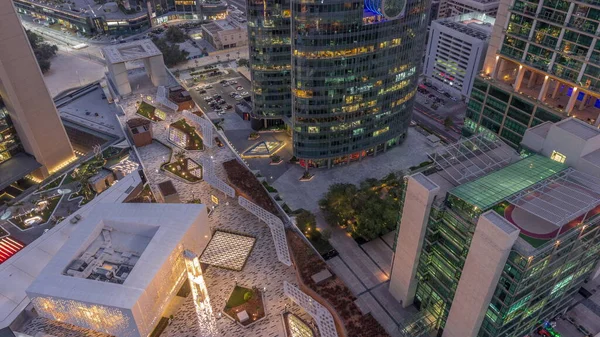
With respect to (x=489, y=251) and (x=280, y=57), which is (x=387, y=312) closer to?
(x=489, y=251)

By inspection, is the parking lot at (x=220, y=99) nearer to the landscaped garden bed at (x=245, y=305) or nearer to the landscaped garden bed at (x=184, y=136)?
the landscaped garden bed at (x=184, y=136)

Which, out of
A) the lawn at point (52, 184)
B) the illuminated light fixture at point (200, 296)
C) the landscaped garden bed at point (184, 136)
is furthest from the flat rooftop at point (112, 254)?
the landscaped garden bed at point (184, 136)

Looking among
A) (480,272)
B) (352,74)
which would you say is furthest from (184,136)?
(480,272)

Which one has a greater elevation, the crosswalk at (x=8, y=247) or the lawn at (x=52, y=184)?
the lawn at (x=52, y=184)

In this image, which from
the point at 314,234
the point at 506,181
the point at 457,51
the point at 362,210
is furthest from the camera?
the point at 457,51

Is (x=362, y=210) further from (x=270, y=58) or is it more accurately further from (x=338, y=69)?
(x=270, y=58)

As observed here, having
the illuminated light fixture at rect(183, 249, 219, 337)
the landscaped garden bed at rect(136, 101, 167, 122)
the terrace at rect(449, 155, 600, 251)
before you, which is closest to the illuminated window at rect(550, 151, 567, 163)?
the terrace at rect(449, 155, 600, 251)
